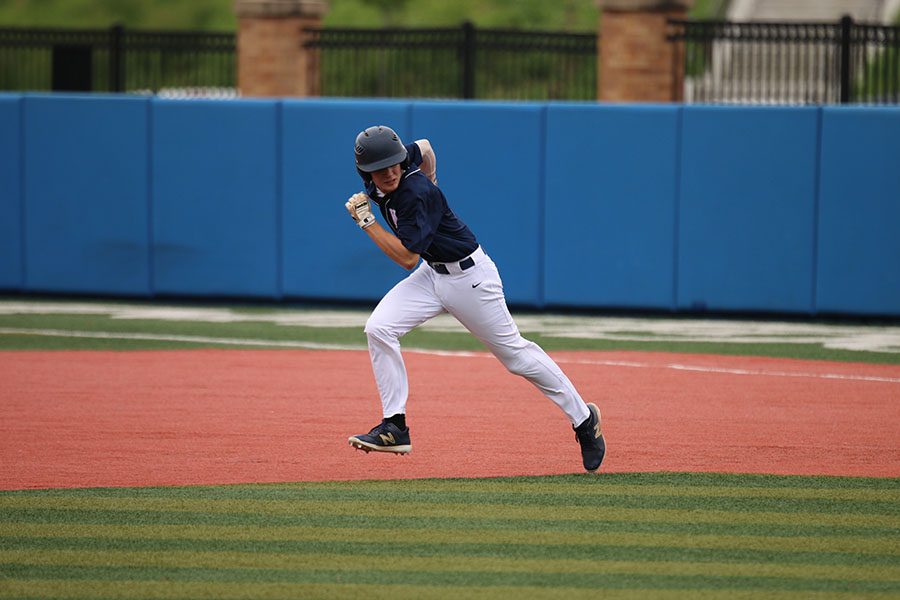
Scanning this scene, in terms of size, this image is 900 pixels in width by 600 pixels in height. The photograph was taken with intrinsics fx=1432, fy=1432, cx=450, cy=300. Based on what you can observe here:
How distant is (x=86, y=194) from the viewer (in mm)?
16734

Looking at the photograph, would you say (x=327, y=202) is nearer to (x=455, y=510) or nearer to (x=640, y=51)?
(x=640, y=51)

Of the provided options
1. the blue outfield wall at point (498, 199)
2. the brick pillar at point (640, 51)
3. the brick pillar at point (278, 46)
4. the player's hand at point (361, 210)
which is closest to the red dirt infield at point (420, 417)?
the player's hand at point (361, 210)

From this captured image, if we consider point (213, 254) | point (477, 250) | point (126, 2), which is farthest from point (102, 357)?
point (126, 2)

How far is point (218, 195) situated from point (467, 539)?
34.7 feet

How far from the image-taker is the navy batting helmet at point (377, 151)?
7621mm

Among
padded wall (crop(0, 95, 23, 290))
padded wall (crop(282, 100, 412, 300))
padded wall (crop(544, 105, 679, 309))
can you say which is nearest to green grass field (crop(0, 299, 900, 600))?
padded wall (crop(544, 105, 679, 309))

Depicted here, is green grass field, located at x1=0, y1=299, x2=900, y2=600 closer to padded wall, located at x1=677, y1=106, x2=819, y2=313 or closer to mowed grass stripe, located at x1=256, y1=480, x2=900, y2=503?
mowed grass stripe, located at x1=256, y1=480, x2=900, y2=503

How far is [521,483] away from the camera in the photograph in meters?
7.61

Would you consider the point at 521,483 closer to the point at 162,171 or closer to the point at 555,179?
the point at 555,179

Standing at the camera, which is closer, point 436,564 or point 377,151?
point 436,564

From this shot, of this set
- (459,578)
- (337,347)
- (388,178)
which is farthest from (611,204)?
(459,578)

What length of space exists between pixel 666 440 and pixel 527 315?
6974 millimetres

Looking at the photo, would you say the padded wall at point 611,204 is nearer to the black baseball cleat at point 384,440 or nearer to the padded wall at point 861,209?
the padded wall at point 861,209

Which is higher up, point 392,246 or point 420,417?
point 392,246
